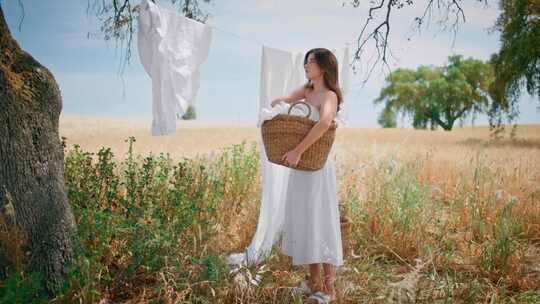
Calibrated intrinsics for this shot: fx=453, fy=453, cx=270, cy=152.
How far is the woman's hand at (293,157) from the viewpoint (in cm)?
304

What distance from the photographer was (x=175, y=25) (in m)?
4.18

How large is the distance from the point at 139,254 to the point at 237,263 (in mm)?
875

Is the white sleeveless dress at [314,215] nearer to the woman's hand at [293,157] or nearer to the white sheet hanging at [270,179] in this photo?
the woman's hand at [293,157]

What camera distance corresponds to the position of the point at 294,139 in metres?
3.07

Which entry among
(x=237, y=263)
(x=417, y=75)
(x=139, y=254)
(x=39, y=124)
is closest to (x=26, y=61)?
(x=39, y=124)

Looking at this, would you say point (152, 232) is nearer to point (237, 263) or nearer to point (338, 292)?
point (237, 263)

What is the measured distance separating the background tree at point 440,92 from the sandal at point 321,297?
31.5 metres

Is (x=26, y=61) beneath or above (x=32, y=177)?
above

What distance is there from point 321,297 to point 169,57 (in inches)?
97.4


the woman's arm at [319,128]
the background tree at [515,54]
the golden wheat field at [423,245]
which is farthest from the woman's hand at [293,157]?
the background tree at [515,54]

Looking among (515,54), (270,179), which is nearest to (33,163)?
(270,179)

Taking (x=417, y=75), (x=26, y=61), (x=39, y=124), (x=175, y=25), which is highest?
(x=417, y=75)

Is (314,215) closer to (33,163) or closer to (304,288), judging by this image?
(304,288)

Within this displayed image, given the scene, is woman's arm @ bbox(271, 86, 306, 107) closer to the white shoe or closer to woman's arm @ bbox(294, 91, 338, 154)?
woman's arm @ bbox(294, 91, 338, 154)
